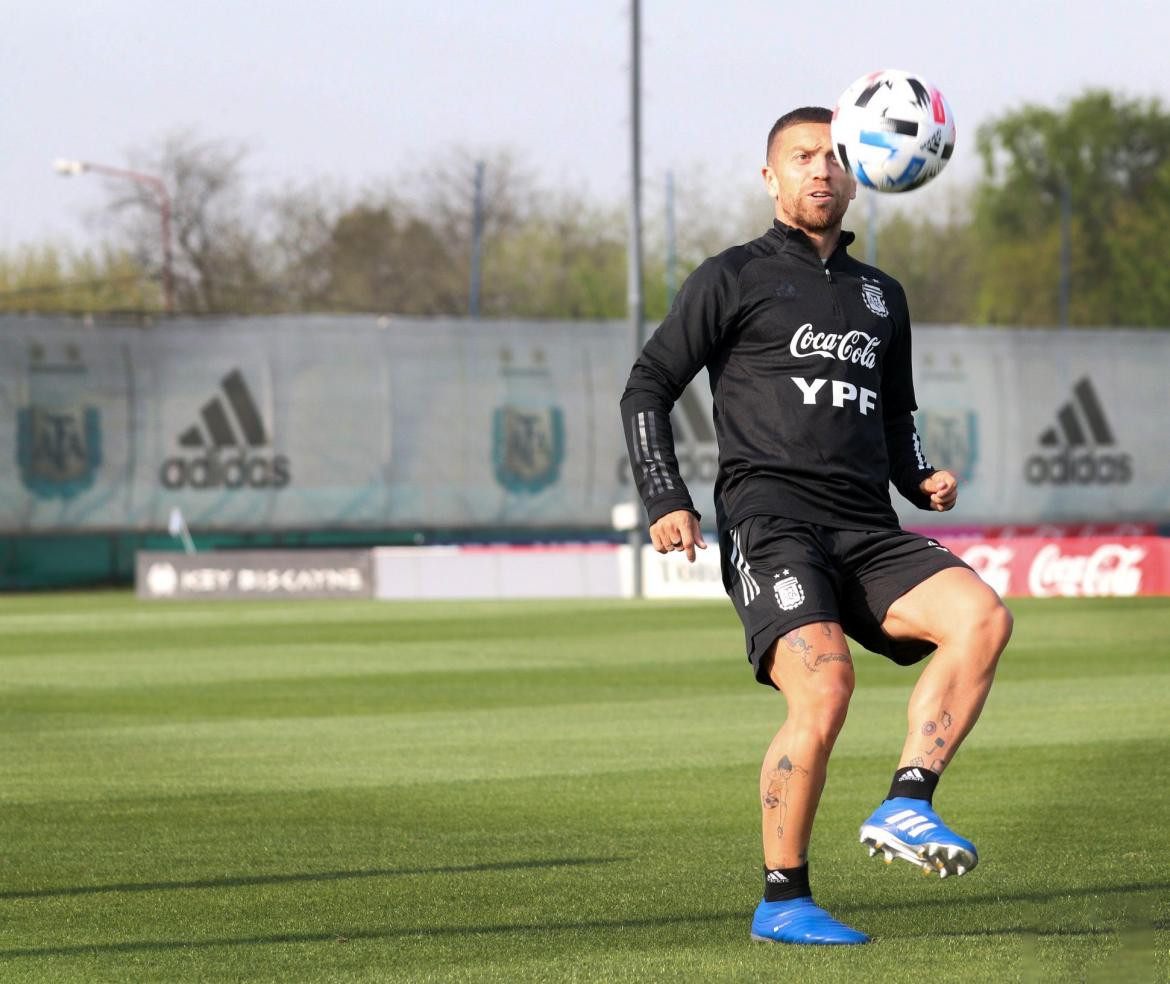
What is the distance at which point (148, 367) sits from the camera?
3681cm

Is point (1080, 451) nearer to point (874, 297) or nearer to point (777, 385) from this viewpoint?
point (874, 297)

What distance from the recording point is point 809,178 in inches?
255

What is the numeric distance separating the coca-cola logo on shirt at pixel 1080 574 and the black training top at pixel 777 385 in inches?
929

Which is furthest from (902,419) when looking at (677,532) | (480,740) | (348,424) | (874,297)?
(348,424)

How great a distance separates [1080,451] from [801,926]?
3723cm

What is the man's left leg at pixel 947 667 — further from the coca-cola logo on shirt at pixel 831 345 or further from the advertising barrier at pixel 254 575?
the advertising barrier at pixel 254 575

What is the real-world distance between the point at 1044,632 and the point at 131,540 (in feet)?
67.7

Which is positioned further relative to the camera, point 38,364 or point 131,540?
point 131,540

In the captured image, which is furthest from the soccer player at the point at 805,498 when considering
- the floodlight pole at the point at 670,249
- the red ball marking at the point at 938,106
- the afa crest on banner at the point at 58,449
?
the floodlight pole at the point at 670,249

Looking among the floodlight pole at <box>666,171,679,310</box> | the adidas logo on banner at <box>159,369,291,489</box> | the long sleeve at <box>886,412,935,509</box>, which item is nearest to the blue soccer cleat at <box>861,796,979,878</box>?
the long sleeve at <box>886,412,935,509</box>

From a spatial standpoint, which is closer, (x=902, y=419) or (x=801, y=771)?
(x=801, y=771)

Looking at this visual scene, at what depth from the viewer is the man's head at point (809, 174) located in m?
6.47

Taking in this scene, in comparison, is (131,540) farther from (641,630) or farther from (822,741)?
(822,741)

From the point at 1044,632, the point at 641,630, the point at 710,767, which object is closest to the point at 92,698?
the point at 710,767
